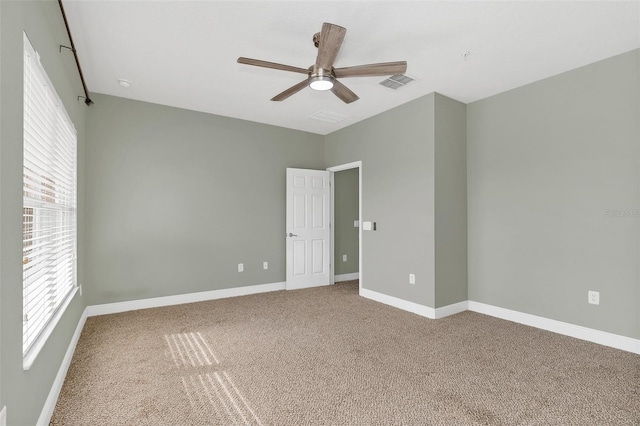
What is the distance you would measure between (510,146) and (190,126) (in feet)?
13.8

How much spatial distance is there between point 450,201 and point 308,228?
2404 millimetres

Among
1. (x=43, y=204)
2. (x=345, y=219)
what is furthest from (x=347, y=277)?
(x=43, y=204)

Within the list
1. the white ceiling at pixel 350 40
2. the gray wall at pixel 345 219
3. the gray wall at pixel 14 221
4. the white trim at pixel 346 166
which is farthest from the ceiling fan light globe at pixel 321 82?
the gray wall at pixel 345 219

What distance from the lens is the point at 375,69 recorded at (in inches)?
99.0

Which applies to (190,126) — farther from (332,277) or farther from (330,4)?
(332,277)

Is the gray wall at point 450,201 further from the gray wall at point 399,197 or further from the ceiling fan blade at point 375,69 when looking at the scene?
the ceiling fan blade at point 375,69

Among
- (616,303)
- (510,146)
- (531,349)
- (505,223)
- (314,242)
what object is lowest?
(531,349)

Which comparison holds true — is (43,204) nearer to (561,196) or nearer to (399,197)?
(399,197)

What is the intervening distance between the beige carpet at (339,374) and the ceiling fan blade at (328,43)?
2.42 m

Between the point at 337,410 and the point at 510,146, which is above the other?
the point at 510,146

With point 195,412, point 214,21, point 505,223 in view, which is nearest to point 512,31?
point 505,223

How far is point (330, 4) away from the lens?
7.69 feet

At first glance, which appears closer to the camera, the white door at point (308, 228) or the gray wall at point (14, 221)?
the gray wall at point (14, 221)

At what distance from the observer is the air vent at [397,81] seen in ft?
11.6
